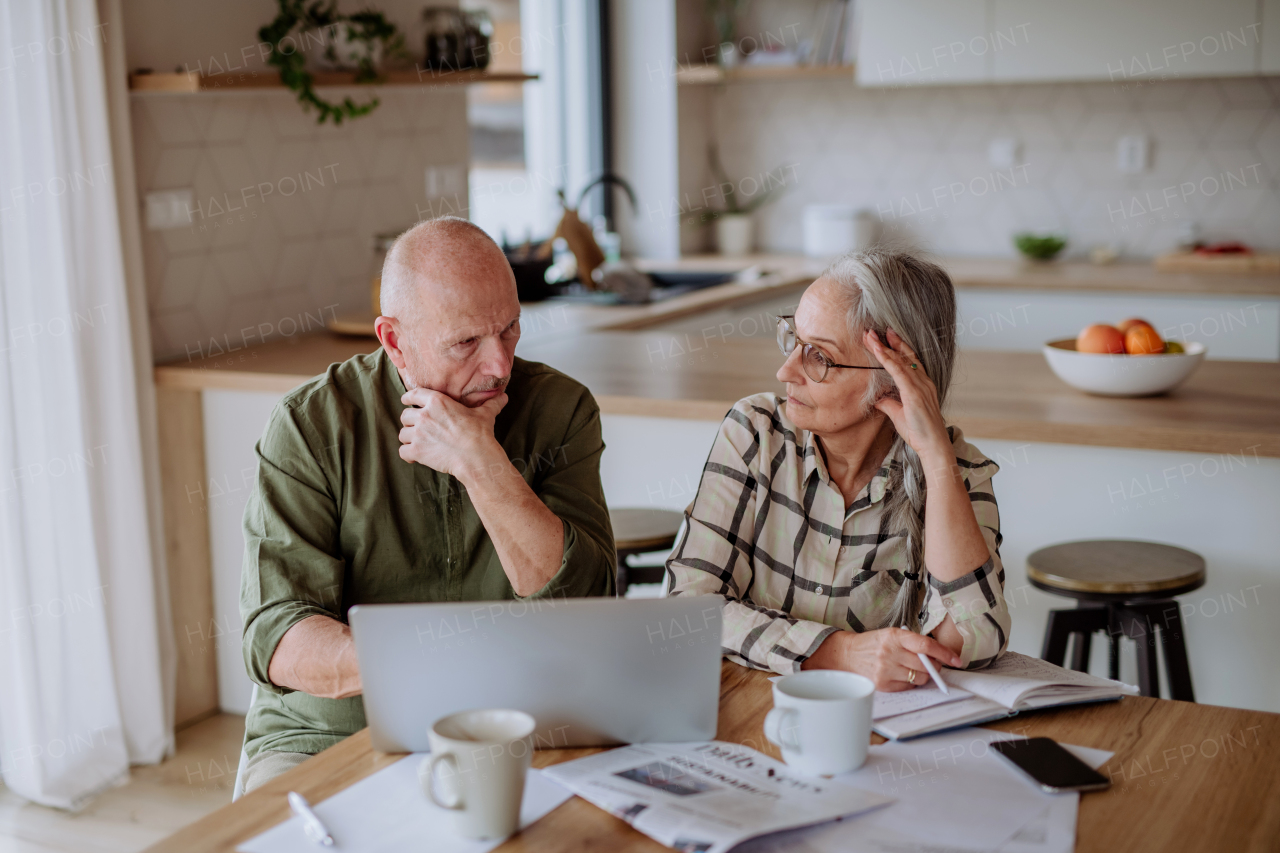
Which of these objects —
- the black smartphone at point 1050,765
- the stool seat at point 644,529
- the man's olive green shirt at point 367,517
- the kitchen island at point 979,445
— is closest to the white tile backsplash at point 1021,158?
the kitchen island at point 979,445

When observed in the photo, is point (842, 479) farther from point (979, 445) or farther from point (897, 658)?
point (979, 445)

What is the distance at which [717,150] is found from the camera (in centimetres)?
519

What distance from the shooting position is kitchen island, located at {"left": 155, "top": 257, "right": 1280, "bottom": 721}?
227 cm

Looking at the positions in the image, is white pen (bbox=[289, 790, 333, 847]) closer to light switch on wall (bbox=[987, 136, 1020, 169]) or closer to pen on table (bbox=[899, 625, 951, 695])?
pen on table (bbox=[899, 625, 951, 695])

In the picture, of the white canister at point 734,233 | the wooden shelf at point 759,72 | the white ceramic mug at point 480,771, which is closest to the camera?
the white ceramic mug at point 480,771

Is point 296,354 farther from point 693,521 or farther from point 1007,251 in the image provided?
point 1007,251

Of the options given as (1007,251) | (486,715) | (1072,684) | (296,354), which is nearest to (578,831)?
(486,715)

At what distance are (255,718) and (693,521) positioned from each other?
631 millimetres

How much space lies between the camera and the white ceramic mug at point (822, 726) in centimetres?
108

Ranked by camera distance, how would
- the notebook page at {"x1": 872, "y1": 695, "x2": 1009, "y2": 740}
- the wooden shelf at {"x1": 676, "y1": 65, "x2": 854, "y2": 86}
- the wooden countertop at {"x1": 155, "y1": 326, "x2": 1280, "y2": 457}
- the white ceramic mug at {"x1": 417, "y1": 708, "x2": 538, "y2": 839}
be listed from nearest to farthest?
the white ceramic mug at {"x1": 417, "y1": 708, "x2": 538, "y2": 839}
the notebook page at {"x1": 872, "y1": 695, "x2": 1009, "y2": 740}
the wooden countertop at {"x1": 155, "y1": 326, "x2": 1280, "y2": 457}
the wooden shelf at {"x1": 676, "y1": 65, "x2": 854, "y2": 86}

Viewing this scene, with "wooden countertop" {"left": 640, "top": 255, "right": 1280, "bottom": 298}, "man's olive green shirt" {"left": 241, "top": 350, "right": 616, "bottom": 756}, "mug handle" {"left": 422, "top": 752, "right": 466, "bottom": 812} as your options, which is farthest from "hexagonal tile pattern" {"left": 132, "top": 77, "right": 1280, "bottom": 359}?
"mug handle" {"left": 422, "top": 752, "right": 466, "bottom": 812}

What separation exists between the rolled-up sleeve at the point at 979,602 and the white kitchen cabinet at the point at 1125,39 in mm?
3079

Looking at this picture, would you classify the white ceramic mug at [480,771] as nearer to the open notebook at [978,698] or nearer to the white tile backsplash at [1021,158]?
the open notebook at [978,698]

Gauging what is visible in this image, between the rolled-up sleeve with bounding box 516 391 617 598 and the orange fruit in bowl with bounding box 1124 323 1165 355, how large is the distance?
48.4 inches
